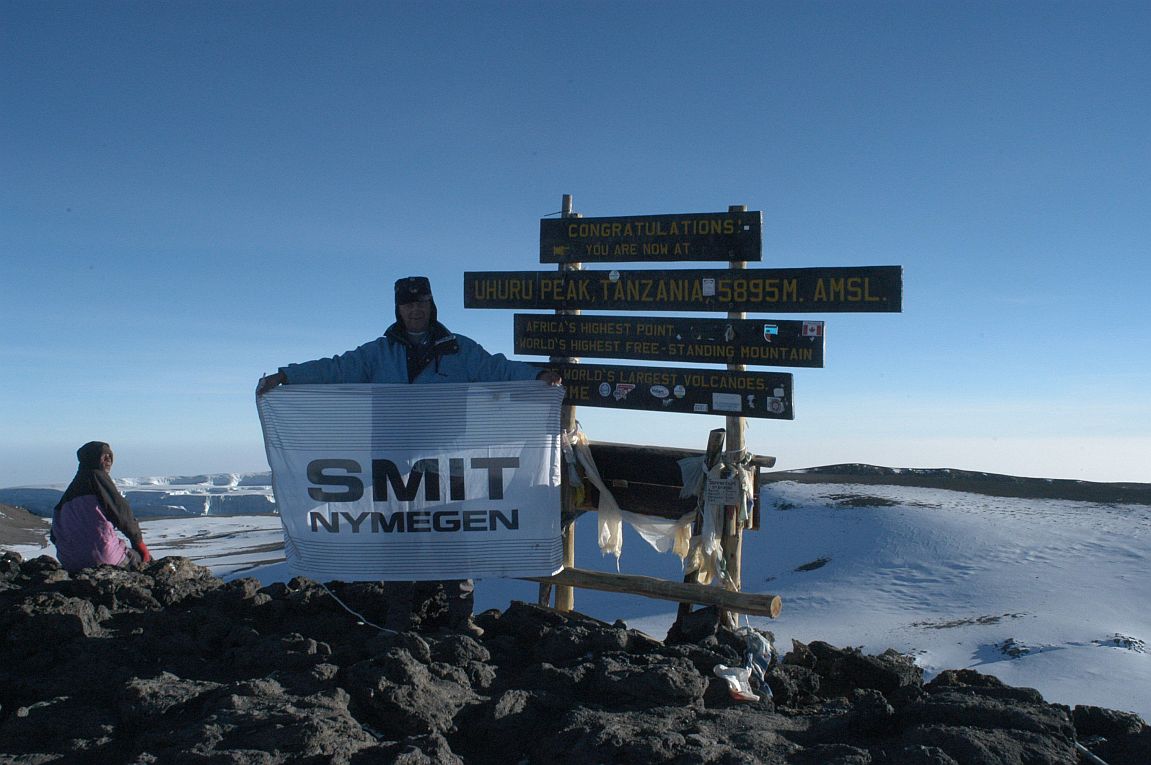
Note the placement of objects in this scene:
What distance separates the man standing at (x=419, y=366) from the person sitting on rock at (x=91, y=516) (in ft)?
6.58

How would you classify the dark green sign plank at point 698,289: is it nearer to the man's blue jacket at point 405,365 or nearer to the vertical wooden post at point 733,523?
the vertical wooden post at point 733,523

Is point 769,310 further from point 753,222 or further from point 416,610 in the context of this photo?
point 416,610

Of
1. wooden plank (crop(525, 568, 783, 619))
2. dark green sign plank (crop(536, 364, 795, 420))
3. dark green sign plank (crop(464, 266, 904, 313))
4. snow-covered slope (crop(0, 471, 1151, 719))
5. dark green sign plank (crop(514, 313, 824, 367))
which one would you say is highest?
dark green sign plank (crop(464, 266, 904, 313))

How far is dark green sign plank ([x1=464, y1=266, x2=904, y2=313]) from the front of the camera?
19.1ft

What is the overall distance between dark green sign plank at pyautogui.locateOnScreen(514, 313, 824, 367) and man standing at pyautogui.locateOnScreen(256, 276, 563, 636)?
1046 millimetres

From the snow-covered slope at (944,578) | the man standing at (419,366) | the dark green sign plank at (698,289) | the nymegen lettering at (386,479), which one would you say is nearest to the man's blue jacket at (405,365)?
the man standing at (419,366)

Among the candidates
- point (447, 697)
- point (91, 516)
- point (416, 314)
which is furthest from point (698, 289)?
point (91, 516)

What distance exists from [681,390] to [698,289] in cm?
75

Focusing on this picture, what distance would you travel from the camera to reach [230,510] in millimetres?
35281

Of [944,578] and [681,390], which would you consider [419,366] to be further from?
[944,578]

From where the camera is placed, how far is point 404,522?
18.5 ft

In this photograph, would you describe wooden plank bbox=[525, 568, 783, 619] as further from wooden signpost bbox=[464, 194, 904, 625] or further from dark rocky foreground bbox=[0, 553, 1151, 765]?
dark rocky foreground bbox=[0, 553, 1151, 765]

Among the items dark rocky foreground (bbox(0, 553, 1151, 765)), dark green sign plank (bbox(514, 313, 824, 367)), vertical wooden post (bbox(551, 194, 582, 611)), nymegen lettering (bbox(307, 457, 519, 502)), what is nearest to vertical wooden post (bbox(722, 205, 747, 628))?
dark green sign plank (bbox(514, 313, 824, 367))

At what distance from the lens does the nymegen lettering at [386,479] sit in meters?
→ 5.66
